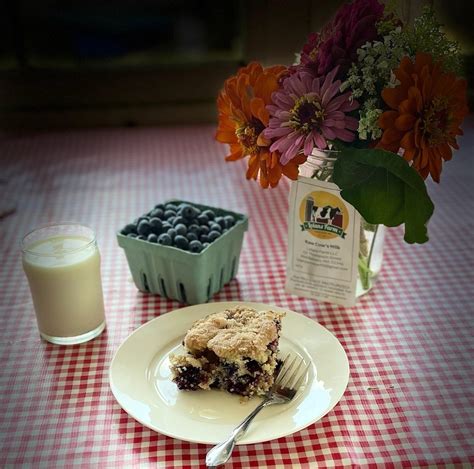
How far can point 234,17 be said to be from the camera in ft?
8.09

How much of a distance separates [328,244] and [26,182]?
3.49 feet

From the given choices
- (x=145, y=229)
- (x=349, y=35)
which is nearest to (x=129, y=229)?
(x=145, y=229)

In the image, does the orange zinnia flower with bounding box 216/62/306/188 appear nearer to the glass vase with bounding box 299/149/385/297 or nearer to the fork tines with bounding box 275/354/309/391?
the glass vase with bounding box 299/149/385/297

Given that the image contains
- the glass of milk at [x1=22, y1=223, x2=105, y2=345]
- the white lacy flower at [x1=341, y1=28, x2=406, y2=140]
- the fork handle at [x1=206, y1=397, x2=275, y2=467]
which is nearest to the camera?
the fork handle at [x1=206, y1=397, x2=275, y2=467]

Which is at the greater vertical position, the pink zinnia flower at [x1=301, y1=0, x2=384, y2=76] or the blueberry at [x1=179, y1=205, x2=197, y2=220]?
the pink zinnia flower at [x1=301, y1=0, x2=384, y2=76]

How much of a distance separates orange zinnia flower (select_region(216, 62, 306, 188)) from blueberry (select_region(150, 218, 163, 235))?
250 mm

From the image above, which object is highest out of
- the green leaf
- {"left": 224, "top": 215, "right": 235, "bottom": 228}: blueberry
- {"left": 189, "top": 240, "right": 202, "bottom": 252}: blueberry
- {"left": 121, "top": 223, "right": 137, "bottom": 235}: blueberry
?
the green leaf

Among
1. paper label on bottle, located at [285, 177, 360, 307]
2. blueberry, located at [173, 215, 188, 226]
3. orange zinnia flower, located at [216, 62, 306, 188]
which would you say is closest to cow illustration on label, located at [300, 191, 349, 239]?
paper label on bottle, located at [285, 177, 360, 307]

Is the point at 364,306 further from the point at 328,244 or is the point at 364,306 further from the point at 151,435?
the point at 151,435

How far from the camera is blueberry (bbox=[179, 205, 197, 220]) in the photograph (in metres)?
1.18

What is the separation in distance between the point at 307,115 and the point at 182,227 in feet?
1.10

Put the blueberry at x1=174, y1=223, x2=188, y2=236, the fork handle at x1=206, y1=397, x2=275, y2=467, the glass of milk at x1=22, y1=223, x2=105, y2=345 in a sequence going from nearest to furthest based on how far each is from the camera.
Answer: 1. the fork handle at x1=206, y1=397, x2=275, y2=467
2. the glass of milk at x1=22, y1=223, x2=105, y2=345
3. the blueberry at x1=174, y1=223, x2=188, y2=236

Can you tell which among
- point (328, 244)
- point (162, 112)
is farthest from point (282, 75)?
point (162, 112)

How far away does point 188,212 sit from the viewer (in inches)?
46.5
